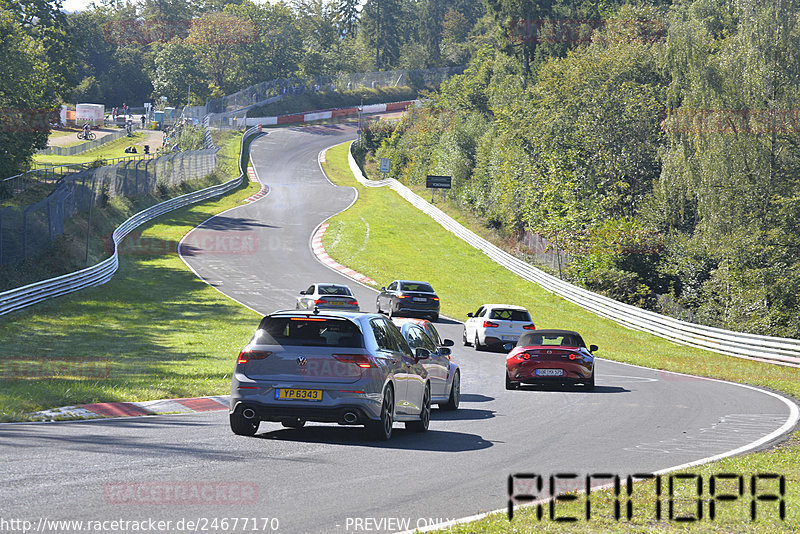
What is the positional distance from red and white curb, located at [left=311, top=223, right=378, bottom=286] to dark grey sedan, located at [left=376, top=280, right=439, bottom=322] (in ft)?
33.8

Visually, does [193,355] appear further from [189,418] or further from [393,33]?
[393,33]

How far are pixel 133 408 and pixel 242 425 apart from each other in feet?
13.2

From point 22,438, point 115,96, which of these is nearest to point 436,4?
point 115,96

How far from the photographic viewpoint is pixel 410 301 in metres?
35.8

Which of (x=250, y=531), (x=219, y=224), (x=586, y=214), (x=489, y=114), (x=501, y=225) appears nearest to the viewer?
(x=250, y=531)

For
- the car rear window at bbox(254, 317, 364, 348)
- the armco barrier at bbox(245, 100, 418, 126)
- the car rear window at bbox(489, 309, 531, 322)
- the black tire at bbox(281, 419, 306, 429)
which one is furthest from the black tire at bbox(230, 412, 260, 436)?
the armco barrier at bbox(245, 100, 418, 126)

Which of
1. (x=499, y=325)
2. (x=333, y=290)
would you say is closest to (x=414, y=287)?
(x=333, y=290)

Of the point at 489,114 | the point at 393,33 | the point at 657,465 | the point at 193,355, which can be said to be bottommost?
the point at 193,355

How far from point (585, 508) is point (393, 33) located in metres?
172

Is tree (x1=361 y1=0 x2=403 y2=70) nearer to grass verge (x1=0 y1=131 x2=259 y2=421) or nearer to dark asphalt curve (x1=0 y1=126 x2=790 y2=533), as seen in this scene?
grass verge (x1=0 y1=131 x2=259 y2=421)

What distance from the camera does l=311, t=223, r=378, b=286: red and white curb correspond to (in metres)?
48.1

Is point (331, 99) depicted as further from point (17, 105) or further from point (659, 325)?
point (659, 325)

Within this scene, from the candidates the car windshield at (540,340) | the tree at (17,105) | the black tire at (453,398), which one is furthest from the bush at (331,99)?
the black tire at (453,398)

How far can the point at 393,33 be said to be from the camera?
17412 centimetres
